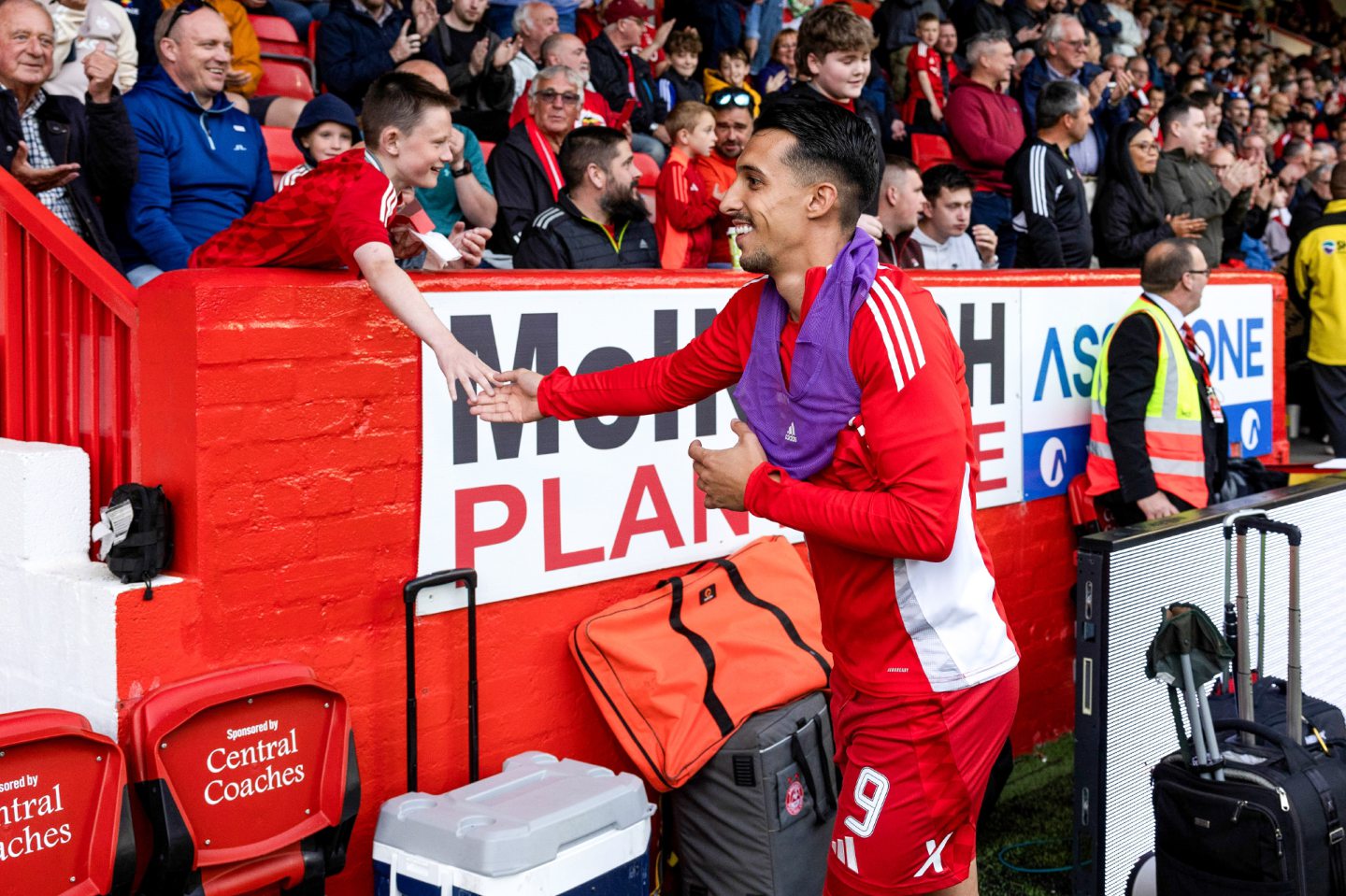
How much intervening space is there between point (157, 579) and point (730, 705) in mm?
1493

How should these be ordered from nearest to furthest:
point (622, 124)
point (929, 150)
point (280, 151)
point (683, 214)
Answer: point (683, 214) < point (280, 151) < point (622, 124) < point (929, 150)

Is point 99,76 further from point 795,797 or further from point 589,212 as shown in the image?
point 795,797

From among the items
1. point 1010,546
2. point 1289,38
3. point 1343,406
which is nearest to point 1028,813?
point 1010,546

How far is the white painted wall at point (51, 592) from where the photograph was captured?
2.88 meters

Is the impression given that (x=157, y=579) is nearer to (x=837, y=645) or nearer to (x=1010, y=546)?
(x=837, y=645)

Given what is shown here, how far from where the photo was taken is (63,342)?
3.26m

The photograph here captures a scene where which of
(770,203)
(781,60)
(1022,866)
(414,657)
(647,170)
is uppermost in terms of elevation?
(781,60)

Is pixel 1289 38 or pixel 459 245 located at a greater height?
pixel 1289 38

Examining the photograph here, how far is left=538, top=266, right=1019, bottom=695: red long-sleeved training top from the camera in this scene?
239cm

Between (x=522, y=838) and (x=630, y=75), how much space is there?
6205 millimetres

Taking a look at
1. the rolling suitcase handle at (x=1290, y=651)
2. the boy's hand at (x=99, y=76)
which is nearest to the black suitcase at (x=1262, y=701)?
the rolling suitcase handle at (x=1290, y=651)

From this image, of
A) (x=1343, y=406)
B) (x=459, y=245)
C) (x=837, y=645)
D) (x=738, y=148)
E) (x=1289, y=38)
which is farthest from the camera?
(x=1289, y=38)

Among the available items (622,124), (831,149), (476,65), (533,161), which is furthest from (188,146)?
(622,124)

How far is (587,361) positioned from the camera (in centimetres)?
375
